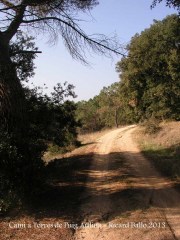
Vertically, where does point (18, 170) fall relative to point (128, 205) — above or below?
above

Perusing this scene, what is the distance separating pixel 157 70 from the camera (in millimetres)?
35844

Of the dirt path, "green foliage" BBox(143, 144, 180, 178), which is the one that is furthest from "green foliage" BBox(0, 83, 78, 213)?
"green foliage" BBox(143, 144, 180, 178)

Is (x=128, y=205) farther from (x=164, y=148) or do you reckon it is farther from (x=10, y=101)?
(x=164, y=148)

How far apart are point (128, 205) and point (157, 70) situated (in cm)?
2681

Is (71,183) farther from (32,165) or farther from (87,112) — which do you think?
(87,112)

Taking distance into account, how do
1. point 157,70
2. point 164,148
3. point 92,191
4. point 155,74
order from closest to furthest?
point 92,191 → point 164,148 → point 157,70 → point 155,74

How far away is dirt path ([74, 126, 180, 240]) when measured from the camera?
8.87 metres

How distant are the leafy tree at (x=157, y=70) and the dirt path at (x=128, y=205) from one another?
1889 centimetres

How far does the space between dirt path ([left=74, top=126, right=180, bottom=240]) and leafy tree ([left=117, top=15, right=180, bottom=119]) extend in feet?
62.0

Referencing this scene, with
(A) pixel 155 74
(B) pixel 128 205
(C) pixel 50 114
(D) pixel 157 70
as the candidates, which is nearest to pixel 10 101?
(C) pixel 50 114

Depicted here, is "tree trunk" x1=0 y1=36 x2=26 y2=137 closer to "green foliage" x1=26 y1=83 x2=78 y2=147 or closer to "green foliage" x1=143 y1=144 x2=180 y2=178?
"green foliage" x1=26 y1=83 x2=78 y2=147

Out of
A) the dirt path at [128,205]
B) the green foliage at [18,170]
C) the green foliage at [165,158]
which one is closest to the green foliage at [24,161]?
the green foliage at [18,170]

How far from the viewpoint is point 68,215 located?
10.5 metres

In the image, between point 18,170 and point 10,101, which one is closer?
point 18,170
